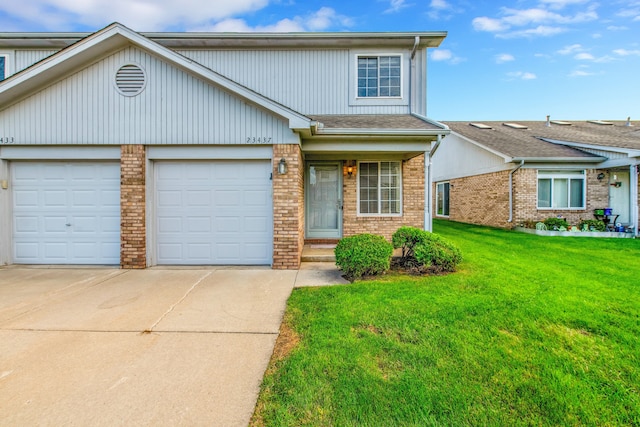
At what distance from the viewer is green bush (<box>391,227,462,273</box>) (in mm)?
5883

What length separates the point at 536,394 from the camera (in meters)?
2.43

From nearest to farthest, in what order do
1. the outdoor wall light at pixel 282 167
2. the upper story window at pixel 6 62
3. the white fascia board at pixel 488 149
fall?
the outdoor wall light at pixel 282 167 < the upper story window at pixel 6 62 < the white fascia board at pixel 488 149

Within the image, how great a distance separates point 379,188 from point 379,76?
3354 millimetres

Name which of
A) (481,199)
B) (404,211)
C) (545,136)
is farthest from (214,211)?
(545,136)

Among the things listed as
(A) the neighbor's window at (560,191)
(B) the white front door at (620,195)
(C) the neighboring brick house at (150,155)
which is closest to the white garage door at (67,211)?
(C) the neighboring brick house at (150,155)

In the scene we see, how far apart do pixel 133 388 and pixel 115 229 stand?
5511mm

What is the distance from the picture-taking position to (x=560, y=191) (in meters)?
12.6

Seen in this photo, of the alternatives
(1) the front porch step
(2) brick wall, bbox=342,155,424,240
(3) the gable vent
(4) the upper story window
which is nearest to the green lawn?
(1) the front porch step

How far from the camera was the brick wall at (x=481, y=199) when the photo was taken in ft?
44.0

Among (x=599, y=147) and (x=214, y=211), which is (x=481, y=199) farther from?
(x=214, y=211)

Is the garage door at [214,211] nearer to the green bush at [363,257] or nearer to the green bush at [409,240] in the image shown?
the green bush at [363,257]

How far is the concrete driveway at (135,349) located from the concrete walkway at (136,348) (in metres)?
0.01

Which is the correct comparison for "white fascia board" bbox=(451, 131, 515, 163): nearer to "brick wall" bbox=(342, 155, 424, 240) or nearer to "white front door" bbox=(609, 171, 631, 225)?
"white front door" bbox=(609, 171, 631, 225)

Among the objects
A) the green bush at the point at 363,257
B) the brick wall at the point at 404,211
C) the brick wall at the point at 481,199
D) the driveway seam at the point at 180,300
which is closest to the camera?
the driveway seam at the point at 180,300
